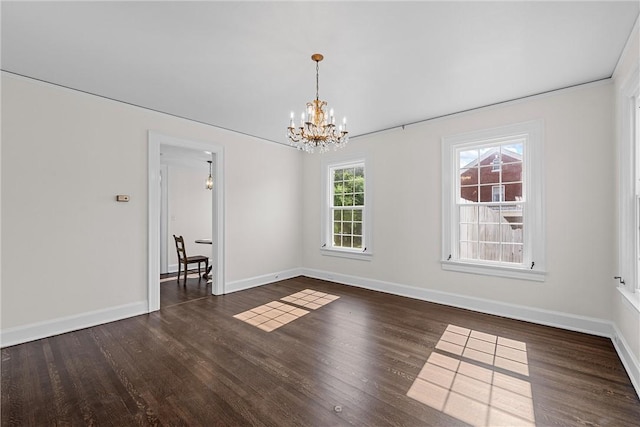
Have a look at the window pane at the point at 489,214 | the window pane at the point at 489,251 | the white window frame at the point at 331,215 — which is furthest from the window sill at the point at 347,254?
the window pane at the point at 489,214

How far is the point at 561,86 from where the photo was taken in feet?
10.9

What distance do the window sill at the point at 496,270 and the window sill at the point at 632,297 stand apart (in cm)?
84

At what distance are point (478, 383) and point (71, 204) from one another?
4.48 metres

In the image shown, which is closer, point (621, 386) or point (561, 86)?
point (621, 386)

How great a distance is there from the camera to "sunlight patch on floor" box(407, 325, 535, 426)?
196cm

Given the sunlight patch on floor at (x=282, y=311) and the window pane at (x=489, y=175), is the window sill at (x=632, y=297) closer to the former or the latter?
the window pane at (x=489, y=175)

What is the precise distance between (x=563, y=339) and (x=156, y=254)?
498 cm

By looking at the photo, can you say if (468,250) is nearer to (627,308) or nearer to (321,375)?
(627,308)

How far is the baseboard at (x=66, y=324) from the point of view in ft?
9.82

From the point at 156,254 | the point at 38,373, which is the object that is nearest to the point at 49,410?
the point at 38,373

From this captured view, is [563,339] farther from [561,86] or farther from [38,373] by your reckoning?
[38,373]

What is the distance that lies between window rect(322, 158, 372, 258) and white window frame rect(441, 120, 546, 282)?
1.39 metres

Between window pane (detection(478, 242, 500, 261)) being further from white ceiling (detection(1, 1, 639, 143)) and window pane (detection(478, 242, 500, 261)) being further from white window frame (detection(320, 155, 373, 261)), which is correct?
white ceiling (detection(1, 1, 639, 143))

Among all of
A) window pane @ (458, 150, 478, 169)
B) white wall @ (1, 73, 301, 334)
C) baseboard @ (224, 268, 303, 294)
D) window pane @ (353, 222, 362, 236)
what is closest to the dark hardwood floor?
white wall @ (1, 73, 301, 334)
